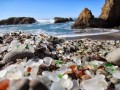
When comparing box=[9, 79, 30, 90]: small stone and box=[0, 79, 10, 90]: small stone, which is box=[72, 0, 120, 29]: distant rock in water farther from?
box=[9, 79, 30, 90]: small stone

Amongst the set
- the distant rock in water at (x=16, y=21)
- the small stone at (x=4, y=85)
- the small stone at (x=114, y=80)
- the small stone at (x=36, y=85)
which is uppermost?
the small stone at (x=36, y=85)

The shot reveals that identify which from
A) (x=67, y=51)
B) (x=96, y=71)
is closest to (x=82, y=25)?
(x=67, y=51)

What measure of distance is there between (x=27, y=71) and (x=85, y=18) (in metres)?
27.3

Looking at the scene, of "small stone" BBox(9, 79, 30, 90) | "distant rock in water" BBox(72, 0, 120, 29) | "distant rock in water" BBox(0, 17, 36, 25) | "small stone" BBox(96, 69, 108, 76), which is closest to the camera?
"small stone" BBox(9, 79, 30, 90)

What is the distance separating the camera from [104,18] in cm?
3142

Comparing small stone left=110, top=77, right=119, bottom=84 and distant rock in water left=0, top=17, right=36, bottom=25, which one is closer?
small stone left=110, top=77, right=119, bottom=84

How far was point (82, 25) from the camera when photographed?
29.1m

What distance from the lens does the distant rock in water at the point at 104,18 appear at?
29156mm

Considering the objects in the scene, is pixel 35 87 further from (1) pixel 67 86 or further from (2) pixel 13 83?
(1) pixel 67 86

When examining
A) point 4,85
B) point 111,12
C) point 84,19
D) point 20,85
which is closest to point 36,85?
point 20,85

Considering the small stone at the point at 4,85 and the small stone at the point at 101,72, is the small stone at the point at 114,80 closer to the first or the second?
the small stone at the point at 101,72

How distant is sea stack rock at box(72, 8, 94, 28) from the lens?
2906 cm

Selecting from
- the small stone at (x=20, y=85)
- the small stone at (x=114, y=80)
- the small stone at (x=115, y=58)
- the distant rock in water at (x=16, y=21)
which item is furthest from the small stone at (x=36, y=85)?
the distant rock in water at (x=16, y=21)

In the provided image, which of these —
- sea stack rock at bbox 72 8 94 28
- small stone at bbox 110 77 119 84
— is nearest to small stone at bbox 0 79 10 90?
small stone at bbox 110 77 119 84
